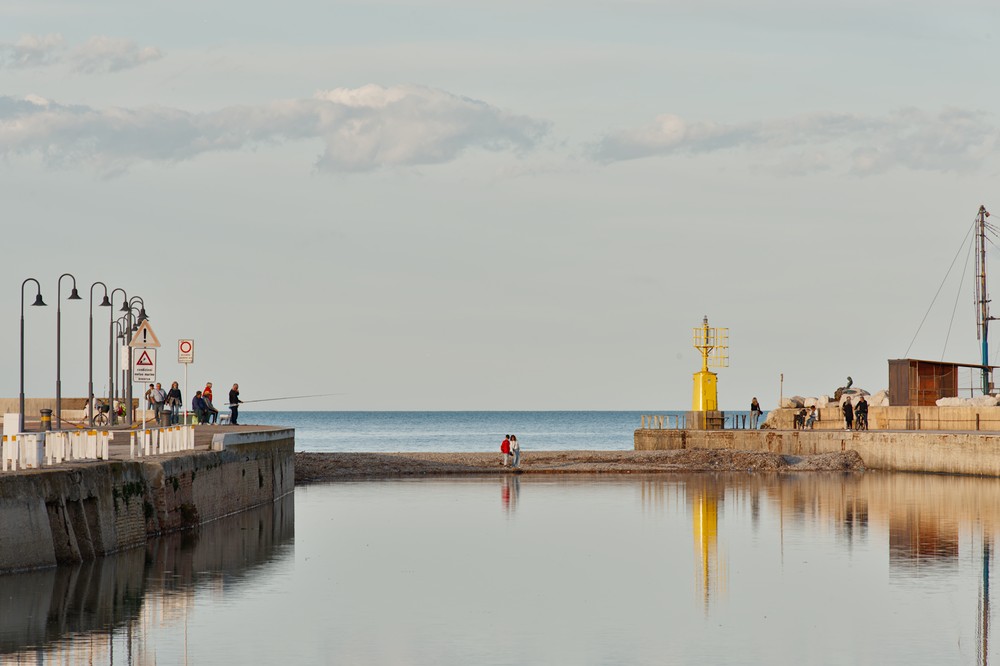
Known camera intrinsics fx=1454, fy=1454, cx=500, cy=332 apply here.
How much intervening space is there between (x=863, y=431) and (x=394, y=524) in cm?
2596

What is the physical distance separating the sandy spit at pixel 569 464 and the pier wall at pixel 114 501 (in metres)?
13.5

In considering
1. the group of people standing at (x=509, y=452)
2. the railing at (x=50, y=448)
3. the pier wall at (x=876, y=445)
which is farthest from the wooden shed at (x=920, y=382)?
the railing at (x=50, y=448)

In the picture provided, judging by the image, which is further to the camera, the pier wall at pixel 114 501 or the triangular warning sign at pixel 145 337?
the triangular warning sign at pixel 145 337

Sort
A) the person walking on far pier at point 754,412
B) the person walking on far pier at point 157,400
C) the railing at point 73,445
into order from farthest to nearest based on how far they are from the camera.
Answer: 1. the person walking on far pier at point 754,412
2. the person walking on far pier at point 157,400
3. the railing at point 73,445

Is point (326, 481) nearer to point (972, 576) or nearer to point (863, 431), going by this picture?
point (863, 431)

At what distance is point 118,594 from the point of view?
1989 cm

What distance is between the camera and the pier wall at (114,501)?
66.7 feet

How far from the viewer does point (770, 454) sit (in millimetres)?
52438

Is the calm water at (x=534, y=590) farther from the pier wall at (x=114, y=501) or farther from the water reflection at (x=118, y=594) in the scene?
the pier wall at (x=114, y=501)

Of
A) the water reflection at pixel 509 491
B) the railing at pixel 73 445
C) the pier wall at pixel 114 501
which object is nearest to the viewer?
the pier wall at pixel 114 501

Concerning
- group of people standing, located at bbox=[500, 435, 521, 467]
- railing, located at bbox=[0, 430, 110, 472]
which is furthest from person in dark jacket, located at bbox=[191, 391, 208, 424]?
railing, located at bbox=[0, 430, 110, 472]

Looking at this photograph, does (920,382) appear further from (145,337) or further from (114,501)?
(114,501)

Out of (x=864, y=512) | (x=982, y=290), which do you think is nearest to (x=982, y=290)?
(x=982, y=290)

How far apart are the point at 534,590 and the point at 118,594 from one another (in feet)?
19.1
